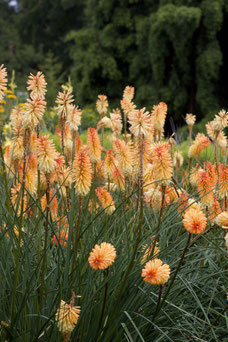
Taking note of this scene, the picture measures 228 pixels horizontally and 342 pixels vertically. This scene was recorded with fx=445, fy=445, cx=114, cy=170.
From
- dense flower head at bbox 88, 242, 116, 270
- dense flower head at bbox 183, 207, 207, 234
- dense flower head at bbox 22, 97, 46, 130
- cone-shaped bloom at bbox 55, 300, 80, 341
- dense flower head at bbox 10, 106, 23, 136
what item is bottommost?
cone-shaped bloom at bbox 55, 300, 80, 341

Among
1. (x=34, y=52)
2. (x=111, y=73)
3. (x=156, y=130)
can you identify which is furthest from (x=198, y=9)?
(x=34, y=52)

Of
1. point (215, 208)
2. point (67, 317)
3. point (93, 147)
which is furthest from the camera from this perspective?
point (93, 147)

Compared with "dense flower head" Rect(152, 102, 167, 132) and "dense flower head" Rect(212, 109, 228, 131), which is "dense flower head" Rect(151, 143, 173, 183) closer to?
"dense flower head" Rect(212, 109, 228, 131)

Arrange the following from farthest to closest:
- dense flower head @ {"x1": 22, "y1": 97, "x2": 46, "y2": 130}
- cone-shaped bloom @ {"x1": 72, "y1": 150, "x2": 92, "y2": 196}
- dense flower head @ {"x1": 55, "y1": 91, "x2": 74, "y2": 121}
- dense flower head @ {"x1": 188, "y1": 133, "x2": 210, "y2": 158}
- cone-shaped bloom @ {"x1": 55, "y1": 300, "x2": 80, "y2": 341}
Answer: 1. dense flower head @ {"x1": 188, "y1": 133, "x2": 210, "y2": 158}
2. dense flower head @ {"x1": 55, "y1": 91, "x2": 74, "y2": 121}
3. cone-shaped bloom @ {"x1": 72, "y1": 150, "x2": 92, "y2": 196}
4. dense flower head @ {"x1": 22, "y1": 97, "x2": 46, "y2": 130}
5. cone-shaped bloom @ {"x1": 55, "y1": 300, "x2": 80, "y2": 341}

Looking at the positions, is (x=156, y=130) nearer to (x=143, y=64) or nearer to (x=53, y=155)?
(x=53, y=155)

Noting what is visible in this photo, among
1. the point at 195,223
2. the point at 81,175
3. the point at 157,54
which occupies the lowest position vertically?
the point at 195,223

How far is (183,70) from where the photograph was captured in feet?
36.6

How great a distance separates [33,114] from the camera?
1.46 m

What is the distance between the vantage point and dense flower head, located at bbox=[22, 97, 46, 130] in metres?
1.45

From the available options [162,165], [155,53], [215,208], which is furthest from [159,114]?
[155,53]

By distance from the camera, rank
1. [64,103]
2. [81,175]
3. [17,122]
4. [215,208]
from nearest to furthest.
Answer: [81,175] → [64,103] → [17,122] → [215,208]

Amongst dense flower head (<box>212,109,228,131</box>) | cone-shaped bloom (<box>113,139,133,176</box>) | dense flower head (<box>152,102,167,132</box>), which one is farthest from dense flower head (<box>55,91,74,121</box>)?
dense flower head (<box>212,109,228,131</box>)

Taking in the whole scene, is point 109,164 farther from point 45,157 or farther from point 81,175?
point 45,157

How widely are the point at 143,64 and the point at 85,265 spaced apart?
11068 millimetres
